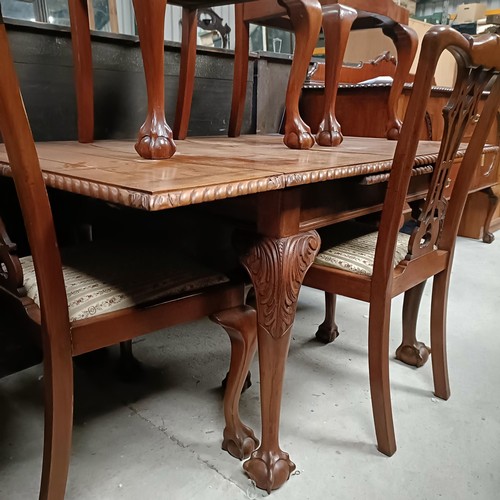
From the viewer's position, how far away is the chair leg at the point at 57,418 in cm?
81

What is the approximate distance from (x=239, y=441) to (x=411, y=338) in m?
0.72

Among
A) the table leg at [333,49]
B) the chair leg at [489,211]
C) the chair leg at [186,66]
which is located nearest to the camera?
the table leg at [333,49]

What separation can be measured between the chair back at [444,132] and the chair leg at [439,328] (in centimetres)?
15

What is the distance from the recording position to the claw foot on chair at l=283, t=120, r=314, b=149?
120cm

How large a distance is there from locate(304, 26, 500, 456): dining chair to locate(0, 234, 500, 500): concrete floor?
121mm

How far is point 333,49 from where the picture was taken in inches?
52.6

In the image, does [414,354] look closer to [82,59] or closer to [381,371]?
[381,371]

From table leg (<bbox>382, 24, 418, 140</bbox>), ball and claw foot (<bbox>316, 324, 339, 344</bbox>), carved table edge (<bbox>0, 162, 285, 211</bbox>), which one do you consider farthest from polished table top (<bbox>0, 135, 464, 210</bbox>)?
ball and claw foot (<bbox>316, 324, 339, 344</bbox>)

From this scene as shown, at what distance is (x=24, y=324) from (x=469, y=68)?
3.33 ft

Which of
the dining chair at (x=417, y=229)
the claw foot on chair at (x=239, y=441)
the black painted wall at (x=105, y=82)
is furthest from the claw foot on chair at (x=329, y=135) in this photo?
the claw foot on chair at (x=239, y=441)

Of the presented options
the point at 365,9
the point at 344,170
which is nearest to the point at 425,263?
the point at 344,170

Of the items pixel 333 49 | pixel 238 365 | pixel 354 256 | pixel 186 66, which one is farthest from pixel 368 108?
pixel 238 365

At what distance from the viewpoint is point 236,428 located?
110 centimetres

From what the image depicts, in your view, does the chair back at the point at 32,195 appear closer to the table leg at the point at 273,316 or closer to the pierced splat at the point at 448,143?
the table leg at the point at 273,316
